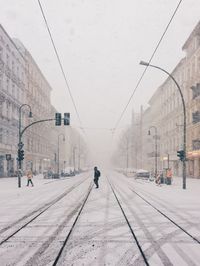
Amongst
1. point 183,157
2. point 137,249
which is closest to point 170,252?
point 137,249

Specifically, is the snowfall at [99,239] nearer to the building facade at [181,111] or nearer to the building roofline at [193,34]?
the building facade at [181,111]

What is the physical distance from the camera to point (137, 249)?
762cm

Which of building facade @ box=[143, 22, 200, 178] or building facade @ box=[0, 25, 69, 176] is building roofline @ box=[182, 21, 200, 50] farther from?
building facade @ box=[0, 25, 69, 176]

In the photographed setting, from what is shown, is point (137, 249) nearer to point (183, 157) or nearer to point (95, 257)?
point (95, 257)

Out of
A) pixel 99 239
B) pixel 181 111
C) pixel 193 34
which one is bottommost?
pixel 99 239

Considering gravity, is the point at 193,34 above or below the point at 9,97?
above

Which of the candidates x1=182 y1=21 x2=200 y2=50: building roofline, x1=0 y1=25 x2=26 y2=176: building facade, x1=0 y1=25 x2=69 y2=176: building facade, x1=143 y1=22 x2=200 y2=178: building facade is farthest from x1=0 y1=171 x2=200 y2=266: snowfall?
x1=182 y1=21 x2=200 y2=50: building roofline

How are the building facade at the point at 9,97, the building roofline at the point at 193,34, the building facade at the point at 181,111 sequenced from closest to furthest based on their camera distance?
the building facade at the point at 9,97 < the building roofline at the point at 193,34 < the building facade at the point at 181,111

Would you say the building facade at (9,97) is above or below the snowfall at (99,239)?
above

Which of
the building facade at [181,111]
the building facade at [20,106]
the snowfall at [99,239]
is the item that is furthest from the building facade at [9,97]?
the snowfall at [99,239]

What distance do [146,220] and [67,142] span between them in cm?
10846

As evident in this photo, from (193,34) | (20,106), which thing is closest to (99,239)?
(193,34)

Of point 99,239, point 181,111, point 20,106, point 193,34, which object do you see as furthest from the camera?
point 181,111

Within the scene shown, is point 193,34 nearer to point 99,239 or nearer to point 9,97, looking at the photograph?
point 9,97
